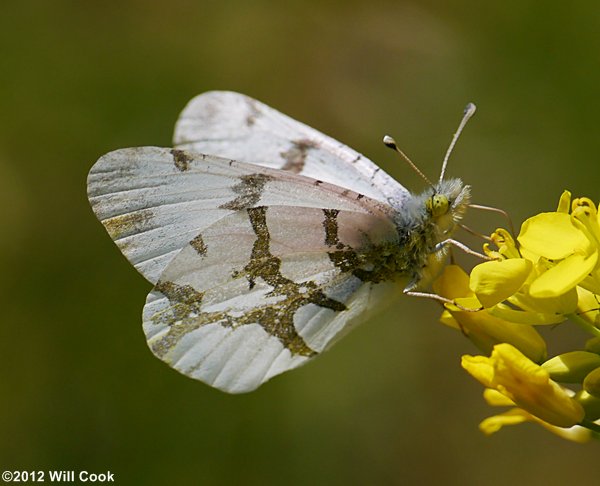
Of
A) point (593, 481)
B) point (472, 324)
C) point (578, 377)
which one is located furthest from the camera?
point (593, 481)

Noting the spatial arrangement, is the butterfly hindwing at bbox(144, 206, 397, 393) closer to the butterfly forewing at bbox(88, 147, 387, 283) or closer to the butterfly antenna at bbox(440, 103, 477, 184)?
the butterfly forewing at bbox(88, 147, 387, 283)

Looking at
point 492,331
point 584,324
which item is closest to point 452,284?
point 492,331

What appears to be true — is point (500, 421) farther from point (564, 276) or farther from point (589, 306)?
point (564, 276)

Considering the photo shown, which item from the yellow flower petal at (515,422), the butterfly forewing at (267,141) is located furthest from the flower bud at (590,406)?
the butterfly forewing at (267,141)

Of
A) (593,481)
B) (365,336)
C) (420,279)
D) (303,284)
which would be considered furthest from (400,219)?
(593,481)

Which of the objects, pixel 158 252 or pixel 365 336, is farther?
pixel 365 336

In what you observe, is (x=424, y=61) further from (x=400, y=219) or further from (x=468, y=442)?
(x=400, y=219)

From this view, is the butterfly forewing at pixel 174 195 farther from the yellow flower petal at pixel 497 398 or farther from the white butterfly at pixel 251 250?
the yellow flower petal at pixel 497 398

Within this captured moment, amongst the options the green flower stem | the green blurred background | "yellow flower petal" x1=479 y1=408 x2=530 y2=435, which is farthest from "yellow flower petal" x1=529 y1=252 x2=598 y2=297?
the green blurred background
